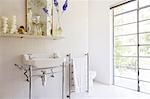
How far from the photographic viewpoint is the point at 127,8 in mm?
4816

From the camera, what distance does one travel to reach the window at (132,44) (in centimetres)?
430

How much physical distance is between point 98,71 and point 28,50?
119 inches

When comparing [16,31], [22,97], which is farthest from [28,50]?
[22,97]

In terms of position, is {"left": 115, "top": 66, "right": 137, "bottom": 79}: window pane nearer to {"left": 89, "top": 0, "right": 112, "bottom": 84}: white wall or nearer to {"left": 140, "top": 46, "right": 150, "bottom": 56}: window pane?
{"left": 89, "top": 0, "right": 112, "bottom": 84}: white wall

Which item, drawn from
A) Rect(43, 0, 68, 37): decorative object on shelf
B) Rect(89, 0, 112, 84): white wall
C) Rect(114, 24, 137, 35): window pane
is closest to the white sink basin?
Rect(43, 0, 68, 37): decorative object on shelf

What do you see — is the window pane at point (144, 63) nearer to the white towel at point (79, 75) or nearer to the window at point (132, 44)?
the window at point (132, 44)

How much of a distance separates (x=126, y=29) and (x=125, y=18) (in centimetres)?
30

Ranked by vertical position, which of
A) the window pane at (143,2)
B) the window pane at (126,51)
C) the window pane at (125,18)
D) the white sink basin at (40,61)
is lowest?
the white sink basin at (40,61)

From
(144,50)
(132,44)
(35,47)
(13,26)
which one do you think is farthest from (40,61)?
(132,44)

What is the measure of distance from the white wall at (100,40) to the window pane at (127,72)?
0.23 m

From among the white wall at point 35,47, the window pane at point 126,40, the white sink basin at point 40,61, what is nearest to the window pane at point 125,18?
the window pane at point 126,40

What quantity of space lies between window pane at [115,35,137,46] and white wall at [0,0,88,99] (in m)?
1.43

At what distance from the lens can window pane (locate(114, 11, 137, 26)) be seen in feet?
15.2

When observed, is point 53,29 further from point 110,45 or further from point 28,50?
point 110,45
